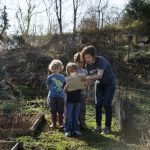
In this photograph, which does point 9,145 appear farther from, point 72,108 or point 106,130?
point 106,130

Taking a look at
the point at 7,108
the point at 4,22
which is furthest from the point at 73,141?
the point at 4,22

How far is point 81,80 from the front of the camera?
7.93 metres

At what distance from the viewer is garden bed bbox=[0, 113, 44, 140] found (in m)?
8.00

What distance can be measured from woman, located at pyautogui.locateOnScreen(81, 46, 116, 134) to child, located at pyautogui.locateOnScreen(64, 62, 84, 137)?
299mm

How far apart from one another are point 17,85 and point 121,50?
22.5 feet

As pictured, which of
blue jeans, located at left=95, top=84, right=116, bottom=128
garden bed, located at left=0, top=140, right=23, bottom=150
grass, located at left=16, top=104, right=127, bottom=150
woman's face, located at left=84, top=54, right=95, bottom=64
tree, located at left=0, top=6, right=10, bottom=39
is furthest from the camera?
tree, located at left=0, top=6, right=10, bottom=39

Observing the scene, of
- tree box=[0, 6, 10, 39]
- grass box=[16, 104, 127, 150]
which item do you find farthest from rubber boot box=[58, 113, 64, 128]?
tree box=[0, 6, 10, 39]

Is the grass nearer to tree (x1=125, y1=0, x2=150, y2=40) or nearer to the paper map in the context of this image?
the paper map

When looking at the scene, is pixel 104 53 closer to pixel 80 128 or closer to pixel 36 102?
pixel 36 102

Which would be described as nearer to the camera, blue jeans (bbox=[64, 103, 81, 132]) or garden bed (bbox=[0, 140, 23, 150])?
garden bed (bbox=[0, 140, 23, 150])

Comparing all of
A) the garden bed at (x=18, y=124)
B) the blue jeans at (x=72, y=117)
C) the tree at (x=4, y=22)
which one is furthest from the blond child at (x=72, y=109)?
the tree at (x=4, y=22)

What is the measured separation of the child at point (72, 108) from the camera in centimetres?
801

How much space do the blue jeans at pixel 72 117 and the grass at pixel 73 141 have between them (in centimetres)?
18

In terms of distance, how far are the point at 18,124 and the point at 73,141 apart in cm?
158
